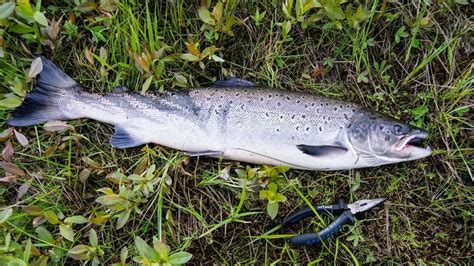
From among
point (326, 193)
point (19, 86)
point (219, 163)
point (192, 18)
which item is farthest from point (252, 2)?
point (19, 86)

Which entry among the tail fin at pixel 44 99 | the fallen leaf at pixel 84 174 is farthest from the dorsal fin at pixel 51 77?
the fallen leaf at pixel 84 174

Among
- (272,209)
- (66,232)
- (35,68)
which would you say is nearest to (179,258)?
(272,209)

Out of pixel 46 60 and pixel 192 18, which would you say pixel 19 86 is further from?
pixel 192 18

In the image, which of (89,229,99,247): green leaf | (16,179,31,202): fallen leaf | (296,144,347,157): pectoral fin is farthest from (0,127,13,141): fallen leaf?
(296,144,347,157): pectoral fin

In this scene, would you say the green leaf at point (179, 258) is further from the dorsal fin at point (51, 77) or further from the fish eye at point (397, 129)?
the fish eye at point (397, 129)

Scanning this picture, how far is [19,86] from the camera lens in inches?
103

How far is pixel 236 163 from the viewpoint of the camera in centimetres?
272

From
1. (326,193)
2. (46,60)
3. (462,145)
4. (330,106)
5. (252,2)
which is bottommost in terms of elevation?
(326,193)

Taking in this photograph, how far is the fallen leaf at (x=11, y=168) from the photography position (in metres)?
2.56

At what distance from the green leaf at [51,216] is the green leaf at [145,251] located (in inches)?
21.5

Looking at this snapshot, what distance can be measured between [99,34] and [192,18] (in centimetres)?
56

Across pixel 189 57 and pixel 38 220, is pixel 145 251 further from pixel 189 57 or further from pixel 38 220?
pixel 189 57

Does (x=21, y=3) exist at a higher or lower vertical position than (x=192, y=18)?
higher

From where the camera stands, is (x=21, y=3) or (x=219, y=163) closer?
(x=21, y=3)
